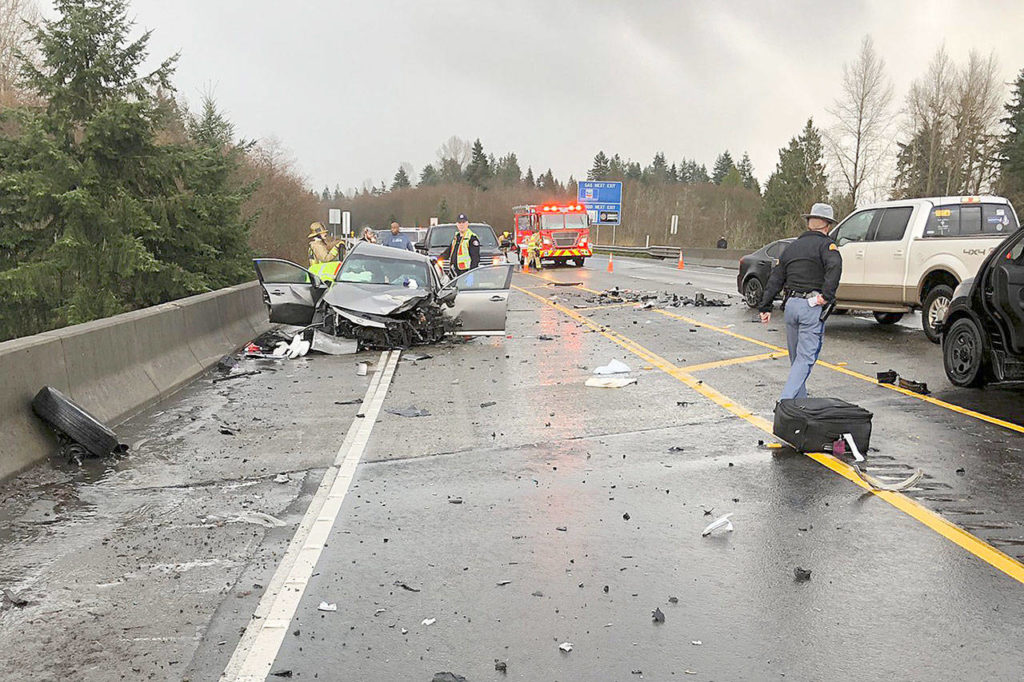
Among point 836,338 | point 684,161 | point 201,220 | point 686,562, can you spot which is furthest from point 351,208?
point 686,562

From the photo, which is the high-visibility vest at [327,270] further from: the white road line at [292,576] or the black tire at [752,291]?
the black tire at [752,291]

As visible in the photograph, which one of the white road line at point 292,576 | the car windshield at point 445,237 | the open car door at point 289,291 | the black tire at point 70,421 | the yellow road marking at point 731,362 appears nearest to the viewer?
the white road line at point 292,576

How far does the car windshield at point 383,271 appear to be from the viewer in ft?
47.2

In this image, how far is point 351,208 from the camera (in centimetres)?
13750

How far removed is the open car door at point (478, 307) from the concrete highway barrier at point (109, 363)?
3.66 m

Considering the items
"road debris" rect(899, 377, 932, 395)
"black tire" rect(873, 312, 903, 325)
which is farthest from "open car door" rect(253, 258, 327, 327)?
"black tire" rect(873, 312, 903, 325)

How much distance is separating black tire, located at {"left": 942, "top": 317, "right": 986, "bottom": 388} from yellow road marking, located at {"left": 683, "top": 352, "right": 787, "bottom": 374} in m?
2.67

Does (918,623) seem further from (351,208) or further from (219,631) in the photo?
(351,208)

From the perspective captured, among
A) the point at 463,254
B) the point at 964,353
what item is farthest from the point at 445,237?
the point at 964,353

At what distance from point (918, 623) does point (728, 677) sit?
43.3 inches

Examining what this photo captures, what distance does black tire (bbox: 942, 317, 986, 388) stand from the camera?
9.40m

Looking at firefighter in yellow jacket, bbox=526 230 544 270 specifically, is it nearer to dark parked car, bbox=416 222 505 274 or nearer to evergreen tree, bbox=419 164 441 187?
dark parked car, bbox=416 222 505 274

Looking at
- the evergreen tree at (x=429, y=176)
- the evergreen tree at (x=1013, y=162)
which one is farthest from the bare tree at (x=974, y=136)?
the evergreen tree at (x=429, y=176)

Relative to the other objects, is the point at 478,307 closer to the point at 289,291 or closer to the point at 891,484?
the point at 289,291
